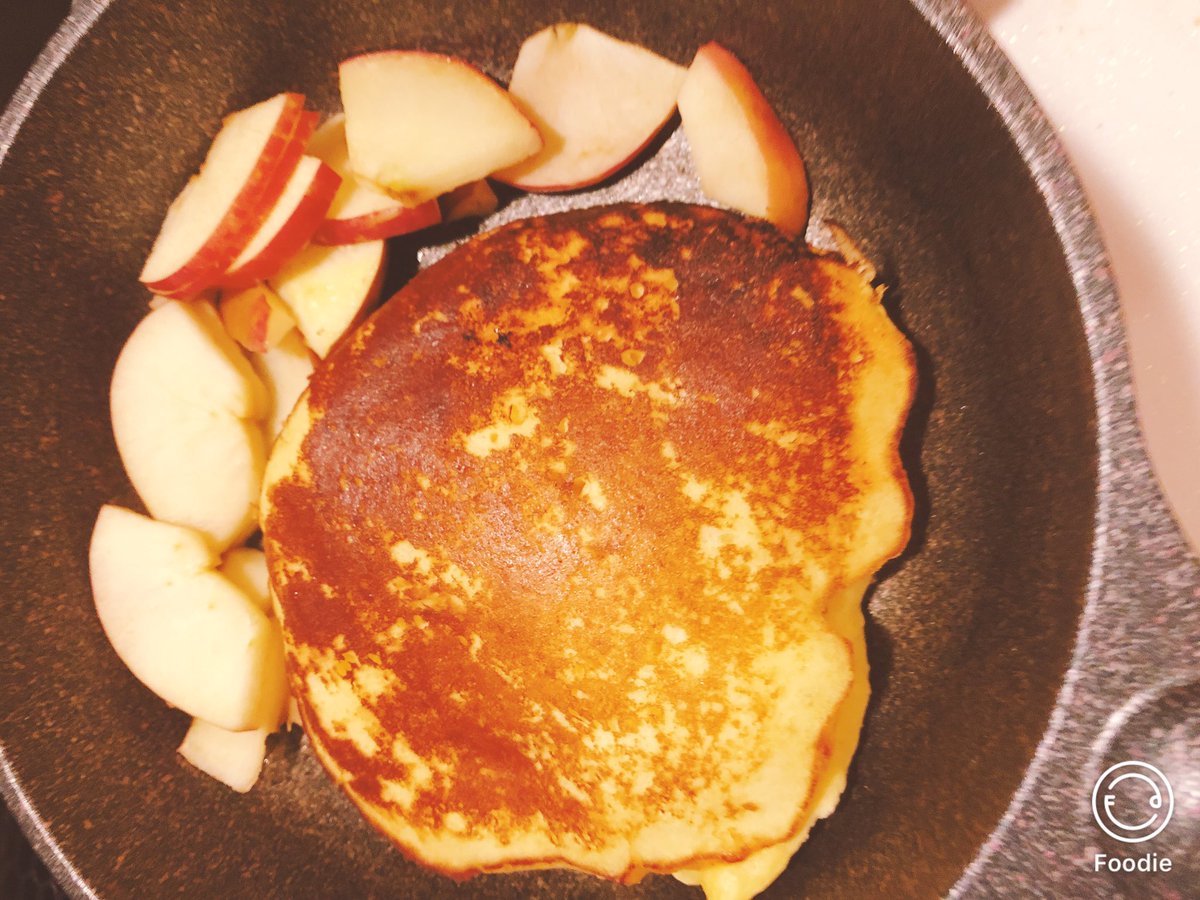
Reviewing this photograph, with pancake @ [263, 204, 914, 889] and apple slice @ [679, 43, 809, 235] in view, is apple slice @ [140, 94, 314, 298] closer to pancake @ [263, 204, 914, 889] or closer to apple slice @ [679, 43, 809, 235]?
pancake @ [263, 204, 914, 889]

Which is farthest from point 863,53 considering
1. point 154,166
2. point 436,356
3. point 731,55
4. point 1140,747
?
point 154,166

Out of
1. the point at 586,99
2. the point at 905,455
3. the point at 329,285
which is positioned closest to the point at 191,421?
the point at 329,285

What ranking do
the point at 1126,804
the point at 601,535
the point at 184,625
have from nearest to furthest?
the point at 1126,804 < the point at 601,535 < the point at 184,625

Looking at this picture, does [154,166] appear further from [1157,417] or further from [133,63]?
[1157,417]

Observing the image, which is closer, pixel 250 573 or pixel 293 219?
pixel 293 219

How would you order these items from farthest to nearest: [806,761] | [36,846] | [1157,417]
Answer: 1. [1157,417]
2. [36,846]
3. [806,761]

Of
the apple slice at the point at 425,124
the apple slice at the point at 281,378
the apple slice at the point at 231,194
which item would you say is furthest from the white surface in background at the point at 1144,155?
the apple slice at the point at 281,378

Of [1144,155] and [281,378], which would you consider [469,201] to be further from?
[1144,155]
